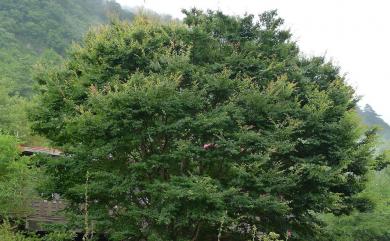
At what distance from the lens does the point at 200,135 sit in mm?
13688

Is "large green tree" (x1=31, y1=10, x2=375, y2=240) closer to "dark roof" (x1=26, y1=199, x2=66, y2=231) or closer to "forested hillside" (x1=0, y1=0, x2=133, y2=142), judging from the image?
"dark roof" (x1=26, y1=199, x2=66, y2=231)

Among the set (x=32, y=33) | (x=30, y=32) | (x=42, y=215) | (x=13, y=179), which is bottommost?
(x=42, y=215)

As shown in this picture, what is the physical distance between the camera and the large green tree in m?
13.0

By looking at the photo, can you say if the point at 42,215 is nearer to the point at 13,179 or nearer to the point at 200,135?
the point at 13,179

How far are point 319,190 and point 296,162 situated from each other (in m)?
1.13

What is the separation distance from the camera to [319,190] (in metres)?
13.8

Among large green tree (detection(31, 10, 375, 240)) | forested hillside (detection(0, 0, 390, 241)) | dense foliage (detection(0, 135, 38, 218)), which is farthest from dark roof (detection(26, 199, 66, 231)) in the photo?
large green tree (detection(31, 10, 375, 240))

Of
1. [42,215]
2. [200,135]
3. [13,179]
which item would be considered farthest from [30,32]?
[200,135]

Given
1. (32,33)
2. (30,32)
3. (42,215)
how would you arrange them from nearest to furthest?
1. (42,215)
2. (32,33)
3. (30,32)

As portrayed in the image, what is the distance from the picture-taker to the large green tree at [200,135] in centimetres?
1298

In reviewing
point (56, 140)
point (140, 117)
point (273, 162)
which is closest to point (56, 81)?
→ point (56, 140)

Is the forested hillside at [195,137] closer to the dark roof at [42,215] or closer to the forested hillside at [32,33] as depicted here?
the dark roof at [42,215]

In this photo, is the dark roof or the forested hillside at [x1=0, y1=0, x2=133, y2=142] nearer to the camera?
the dark roof

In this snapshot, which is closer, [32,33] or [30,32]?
[32,33]
